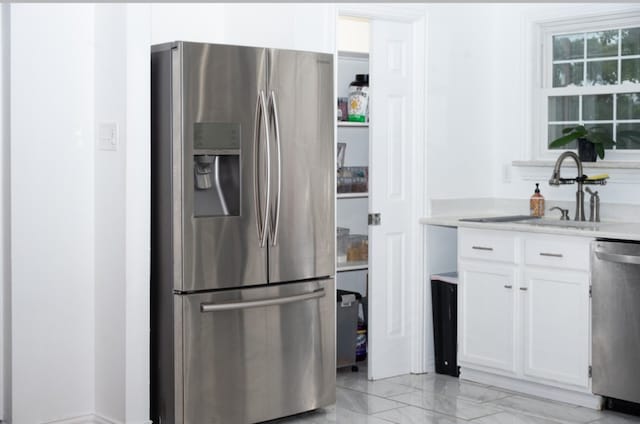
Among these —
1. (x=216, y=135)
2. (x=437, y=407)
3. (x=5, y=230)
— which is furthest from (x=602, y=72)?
(x=5, y=230)

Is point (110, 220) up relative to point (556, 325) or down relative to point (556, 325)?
up

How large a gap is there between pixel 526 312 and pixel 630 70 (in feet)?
5.04

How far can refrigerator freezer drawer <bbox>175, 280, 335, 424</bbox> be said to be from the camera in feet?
12.7

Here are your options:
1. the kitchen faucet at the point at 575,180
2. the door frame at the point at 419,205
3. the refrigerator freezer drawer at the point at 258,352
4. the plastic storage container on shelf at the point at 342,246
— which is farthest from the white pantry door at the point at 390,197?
the kitchen faucet at the point at 575,180

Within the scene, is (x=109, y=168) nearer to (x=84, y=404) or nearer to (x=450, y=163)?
(x=84, y=404)

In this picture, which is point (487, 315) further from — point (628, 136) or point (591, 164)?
point (628, 136)

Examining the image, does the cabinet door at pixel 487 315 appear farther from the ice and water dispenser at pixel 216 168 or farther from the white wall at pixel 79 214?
the white wall at pixel 79 214

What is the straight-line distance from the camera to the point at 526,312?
4.63 meters

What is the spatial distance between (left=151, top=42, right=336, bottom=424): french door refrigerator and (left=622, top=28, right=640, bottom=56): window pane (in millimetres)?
1844

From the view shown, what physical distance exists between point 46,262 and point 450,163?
2.50 m

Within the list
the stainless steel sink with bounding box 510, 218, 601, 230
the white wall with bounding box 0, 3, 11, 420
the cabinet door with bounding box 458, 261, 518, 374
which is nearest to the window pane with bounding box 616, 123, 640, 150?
the stainless steel sink with bounding box 510, 218, 601, 230

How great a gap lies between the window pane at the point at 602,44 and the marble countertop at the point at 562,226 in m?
1.00

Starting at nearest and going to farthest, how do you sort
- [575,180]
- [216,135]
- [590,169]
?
[216,135] → [575,180] → [590,169]

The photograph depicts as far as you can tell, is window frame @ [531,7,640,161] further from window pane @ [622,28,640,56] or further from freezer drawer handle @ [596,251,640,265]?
freezer drawer handle @ [596,251,640,265]
